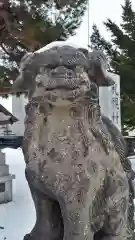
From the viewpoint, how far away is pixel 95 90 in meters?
0.99

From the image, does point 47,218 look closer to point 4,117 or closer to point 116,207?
point 116,207

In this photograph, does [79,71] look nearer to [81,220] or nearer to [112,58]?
[81,220]

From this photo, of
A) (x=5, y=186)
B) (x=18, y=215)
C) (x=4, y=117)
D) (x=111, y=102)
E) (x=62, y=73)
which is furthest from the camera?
(x=111, y=102)

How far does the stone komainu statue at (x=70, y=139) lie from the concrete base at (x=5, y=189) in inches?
61.2

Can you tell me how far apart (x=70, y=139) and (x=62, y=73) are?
0.16 metres

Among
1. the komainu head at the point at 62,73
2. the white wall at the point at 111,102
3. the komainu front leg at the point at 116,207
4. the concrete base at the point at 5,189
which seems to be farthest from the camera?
the white wall at the point at 111,102

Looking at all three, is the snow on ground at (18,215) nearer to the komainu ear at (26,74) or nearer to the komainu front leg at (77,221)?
the komainu front leg at (77,221)

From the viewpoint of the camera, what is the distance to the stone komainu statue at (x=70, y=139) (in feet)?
3.08

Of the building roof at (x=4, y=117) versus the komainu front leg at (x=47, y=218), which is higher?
the building roof at (x=4, y=117)

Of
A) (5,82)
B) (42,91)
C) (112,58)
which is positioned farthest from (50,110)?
(112,58)

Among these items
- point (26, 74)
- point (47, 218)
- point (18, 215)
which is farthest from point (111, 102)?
point (26, 74)

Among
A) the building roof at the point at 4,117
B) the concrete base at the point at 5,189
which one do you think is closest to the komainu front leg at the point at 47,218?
the concrete base at the point at 5,189

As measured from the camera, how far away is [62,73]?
0.92 m

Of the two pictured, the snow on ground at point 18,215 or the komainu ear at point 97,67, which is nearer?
the komainu ear at point 97,67
